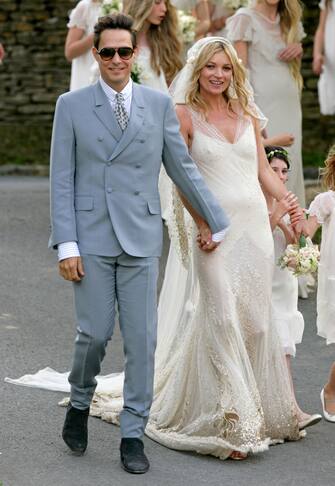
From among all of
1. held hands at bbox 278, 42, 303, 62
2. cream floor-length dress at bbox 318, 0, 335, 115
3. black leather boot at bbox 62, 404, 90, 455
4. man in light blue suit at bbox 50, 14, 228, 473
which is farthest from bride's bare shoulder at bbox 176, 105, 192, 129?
cream floor-length dress at bbox 318, 0, 335, 115

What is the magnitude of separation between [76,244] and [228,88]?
1.30 metres

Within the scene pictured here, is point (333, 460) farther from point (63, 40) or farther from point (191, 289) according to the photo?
point (63, 40)

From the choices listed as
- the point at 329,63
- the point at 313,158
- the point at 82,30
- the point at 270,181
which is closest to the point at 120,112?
the point at 270,181

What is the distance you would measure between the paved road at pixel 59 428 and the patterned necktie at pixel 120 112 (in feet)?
5.28

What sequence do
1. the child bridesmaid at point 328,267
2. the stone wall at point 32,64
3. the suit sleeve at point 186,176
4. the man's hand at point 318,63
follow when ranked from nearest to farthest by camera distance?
the suit sleeve at point 186,176 < the child bridesmaid at point 328,267 < the man's hand at point 318,63 < the stone wall at point 32,64

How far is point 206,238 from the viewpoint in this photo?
24.1 feet

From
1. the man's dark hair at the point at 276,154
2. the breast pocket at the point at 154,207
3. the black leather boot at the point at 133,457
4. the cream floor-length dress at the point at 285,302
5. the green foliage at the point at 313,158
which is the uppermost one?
the breast pocket at the point at 154,207

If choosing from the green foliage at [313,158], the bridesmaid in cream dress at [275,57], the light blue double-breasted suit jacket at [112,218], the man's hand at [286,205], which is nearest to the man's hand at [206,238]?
the light blue double-breasted suit jacket at [112,218]

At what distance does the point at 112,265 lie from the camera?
7.01m

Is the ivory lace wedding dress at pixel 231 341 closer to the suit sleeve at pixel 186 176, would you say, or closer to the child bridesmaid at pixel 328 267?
the suit sleeve at pixel 186 176

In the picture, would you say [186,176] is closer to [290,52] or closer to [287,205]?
[287,205]

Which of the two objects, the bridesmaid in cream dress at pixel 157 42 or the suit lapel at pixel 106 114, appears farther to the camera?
the bridesmaid in cream dress at pixel 157 42

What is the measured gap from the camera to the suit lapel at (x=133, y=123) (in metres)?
6.97

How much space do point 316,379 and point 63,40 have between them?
522 inches
